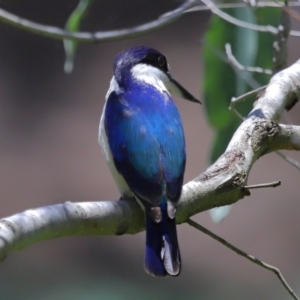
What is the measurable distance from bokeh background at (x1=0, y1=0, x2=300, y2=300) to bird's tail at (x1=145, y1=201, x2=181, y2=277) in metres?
2.75

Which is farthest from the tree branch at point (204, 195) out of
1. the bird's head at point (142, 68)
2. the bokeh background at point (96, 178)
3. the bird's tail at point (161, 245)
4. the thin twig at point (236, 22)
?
the bokeh background at point (96, 178)

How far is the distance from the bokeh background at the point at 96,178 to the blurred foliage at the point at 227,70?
6.91 ft

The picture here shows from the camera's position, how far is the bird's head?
2305 mm

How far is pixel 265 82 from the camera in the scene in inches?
100

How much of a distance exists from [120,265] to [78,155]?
764mm

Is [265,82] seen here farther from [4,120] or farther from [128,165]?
[4,120]

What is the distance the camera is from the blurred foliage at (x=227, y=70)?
2.40m

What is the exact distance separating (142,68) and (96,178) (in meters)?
2.50

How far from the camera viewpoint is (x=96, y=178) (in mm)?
4777

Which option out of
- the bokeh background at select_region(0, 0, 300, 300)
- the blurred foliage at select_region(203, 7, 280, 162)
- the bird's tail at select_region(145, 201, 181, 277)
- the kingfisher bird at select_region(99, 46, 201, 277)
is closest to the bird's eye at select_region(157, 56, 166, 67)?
the kingfisher bird at select_region(99, 46, 201, 277)

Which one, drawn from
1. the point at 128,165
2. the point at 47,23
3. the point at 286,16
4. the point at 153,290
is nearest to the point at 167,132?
the point at 128,165

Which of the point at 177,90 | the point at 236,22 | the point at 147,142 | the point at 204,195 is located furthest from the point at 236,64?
the point at 204,195

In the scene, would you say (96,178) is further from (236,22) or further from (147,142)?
(147,142)

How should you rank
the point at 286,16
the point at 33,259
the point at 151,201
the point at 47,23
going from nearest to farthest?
the point at 151,201
the point at 286,16
the point at 47,23
the point at 33,259
